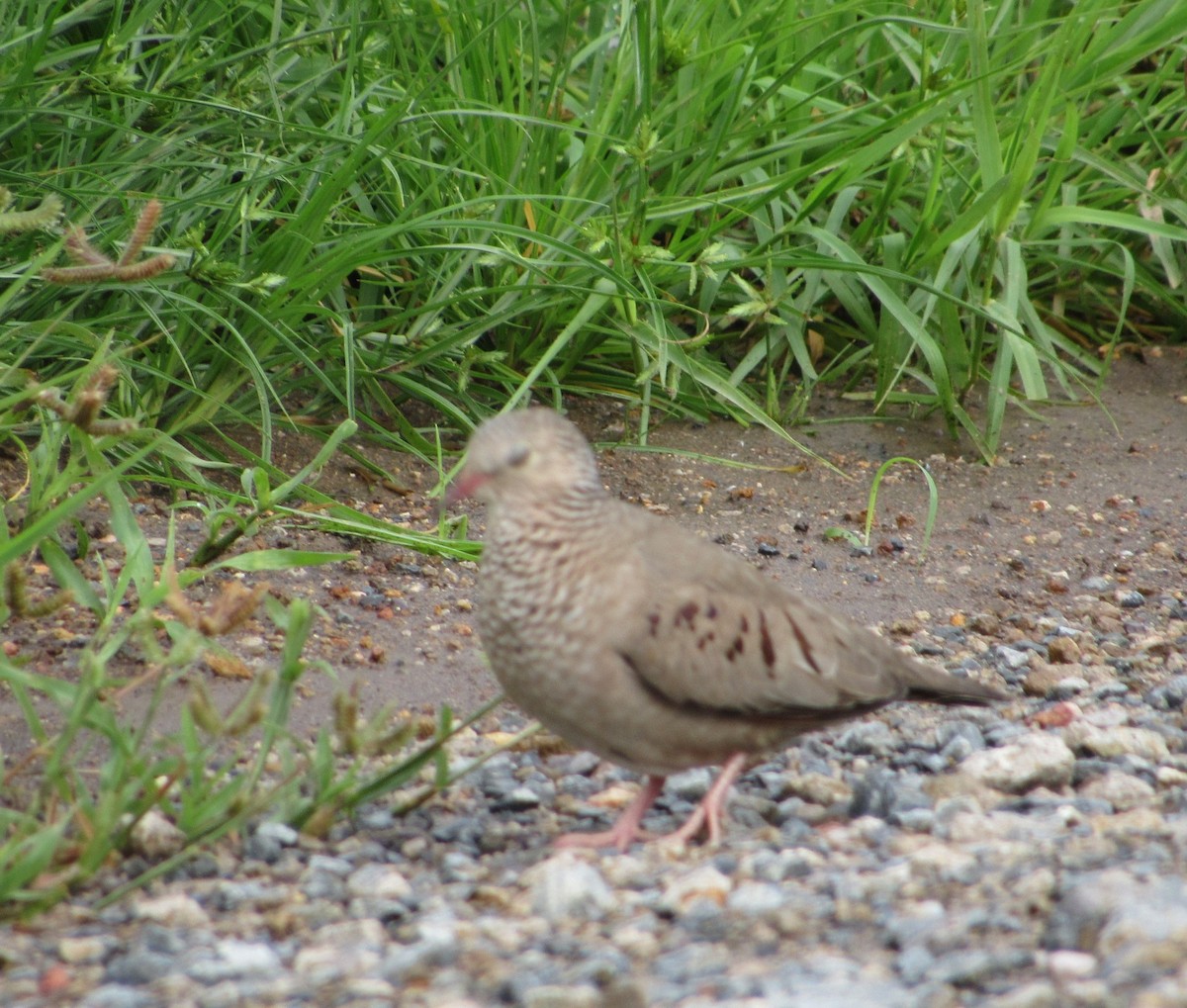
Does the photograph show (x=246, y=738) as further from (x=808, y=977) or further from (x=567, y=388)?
(x=567, y=388)

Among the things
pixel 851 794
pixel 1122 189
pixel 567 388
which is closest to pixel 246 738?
pixel 851 794

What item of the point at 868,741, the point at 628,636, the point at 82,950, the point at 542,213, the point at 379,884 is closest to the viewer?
the point at 82,950

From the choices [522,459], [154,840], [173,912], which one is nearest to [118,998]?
[173,912]

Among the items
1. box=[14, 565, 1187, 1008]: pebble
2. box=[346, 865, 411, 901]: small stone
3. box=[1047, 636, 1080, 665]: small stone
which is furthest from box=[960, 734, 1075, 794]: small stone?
box=[346, 865, 411, 901]: small stone

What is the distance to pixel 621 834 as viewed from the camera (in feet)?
9.89

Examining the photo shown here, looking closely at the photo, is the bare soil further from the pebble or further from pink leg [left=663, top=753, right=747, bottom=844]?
pink leg [left=663, top=753, right=747, bottom=844]

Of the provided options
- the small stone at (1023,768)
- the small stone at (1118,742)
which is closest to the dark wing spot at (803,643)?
the small stone at (1023,768)

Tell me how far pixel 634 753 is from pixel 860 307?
318cm

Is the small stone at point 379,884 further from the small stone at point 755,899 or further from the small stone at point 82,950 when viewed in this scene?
the small stone at point 755,899

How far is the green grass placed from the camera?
14.7ft

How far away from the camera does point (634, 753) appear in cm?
297

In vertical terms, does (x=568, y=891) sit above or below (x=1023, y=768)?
above

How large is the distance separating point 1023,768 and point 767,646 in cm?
69

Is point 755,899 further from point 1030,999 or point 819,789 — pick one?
point 819,789
